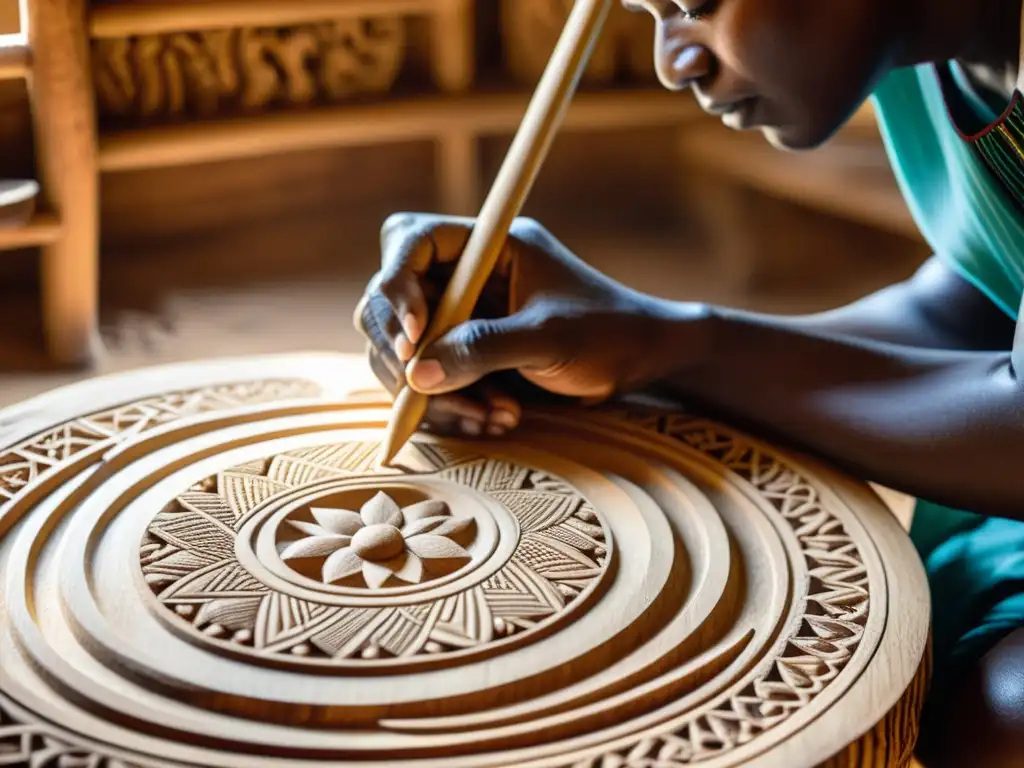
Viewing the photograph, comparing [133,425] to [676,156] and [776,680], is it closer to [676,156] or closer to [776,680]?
[776,680]

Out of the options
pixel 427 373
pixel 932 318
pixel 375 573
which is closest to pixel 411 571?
pixel 375 573

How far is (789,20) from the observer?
4.59ft

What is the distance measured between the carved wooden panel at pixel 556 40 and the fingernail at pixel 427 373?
87.2 inches

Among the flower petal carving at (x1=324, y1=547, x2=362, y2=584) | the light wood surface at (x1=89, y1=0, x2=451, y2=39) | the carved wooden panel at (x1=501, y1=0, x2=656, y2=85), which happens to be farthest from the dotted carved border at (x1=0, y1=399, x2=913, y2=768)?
the carved wooden panel at (x1=501, y1=0, x2=656, y2=85)

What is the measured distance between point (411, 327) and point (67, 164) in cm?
160

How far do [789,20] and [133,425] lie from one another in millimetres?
959

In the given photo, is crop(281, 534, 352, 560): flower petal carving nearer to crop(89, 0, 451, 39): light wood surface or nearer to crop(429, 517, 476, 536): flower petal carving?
crop(429, 517, 476, 536): flower petal carving

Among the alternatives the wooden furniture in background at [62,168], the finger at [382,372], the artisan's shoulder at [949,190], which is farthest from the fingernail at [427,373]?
the wooden furniture in background at [62,168]

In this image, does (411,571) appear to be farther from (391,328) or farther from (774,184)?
(774,184)

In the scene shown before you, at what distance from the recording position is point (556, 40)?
342 cm

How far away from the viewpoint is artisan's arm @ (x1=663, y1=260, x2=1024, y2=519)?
136cm

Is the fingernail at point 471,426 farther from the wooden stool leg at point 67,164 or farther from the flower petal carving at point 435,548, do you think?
the wooden stool leg at point 67,164

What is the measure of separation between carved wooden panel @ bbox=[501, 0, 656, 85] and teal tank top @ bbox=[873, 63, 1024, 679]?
5.60 ft

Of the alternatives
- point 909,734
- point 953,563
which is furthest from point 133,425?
point 953,563
